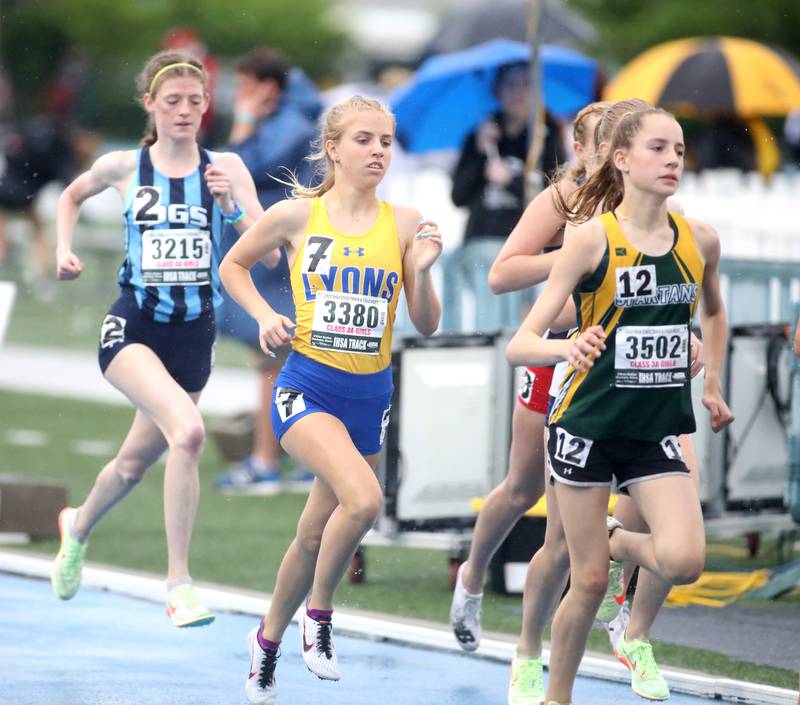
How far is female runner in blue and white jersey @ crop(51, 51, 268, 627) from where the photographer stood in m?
6.92

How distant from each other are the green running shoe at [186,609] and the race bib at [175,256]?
1191 millimetres

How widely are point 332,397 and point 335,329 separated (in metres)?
0.23

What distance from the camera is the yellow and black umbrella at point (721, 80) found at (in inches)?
717

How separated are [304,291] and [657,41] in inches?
1041

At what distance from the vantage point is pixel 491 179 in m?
11.4

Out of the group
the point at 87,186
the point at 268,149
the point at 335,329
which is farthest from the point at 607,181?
the point at 268,149

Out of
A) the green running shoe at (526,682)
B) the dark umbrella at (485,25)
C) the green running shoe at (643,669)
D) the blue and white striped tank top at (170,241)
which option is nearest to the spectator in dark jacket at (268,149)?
the blue and white striped tank top at (170,241)

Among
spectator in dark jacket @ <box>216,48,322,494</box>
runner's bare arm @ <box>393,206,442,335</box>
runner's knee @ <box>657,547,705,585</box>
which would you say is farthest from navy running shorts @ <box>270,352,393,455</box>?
spectator in dark jacket @ <box>216,48,322,494</box>

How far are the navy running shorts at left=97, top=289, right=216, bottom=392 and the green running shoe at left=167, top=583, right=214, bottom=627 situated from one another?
2.98 ft

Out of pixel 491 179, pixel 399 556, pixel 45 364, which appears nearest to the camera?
pixel 399 556

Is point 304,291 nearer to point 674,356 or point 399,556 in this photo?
point 674,356

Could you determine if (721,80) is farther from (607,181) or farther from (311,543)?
(311,543)

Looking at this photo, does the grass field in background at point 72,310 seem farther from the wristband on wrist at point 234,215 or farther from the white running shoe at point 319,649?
the white running shoe at point 319,649

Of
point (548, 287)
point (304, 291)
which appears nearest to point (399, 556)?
point (304, 291)
